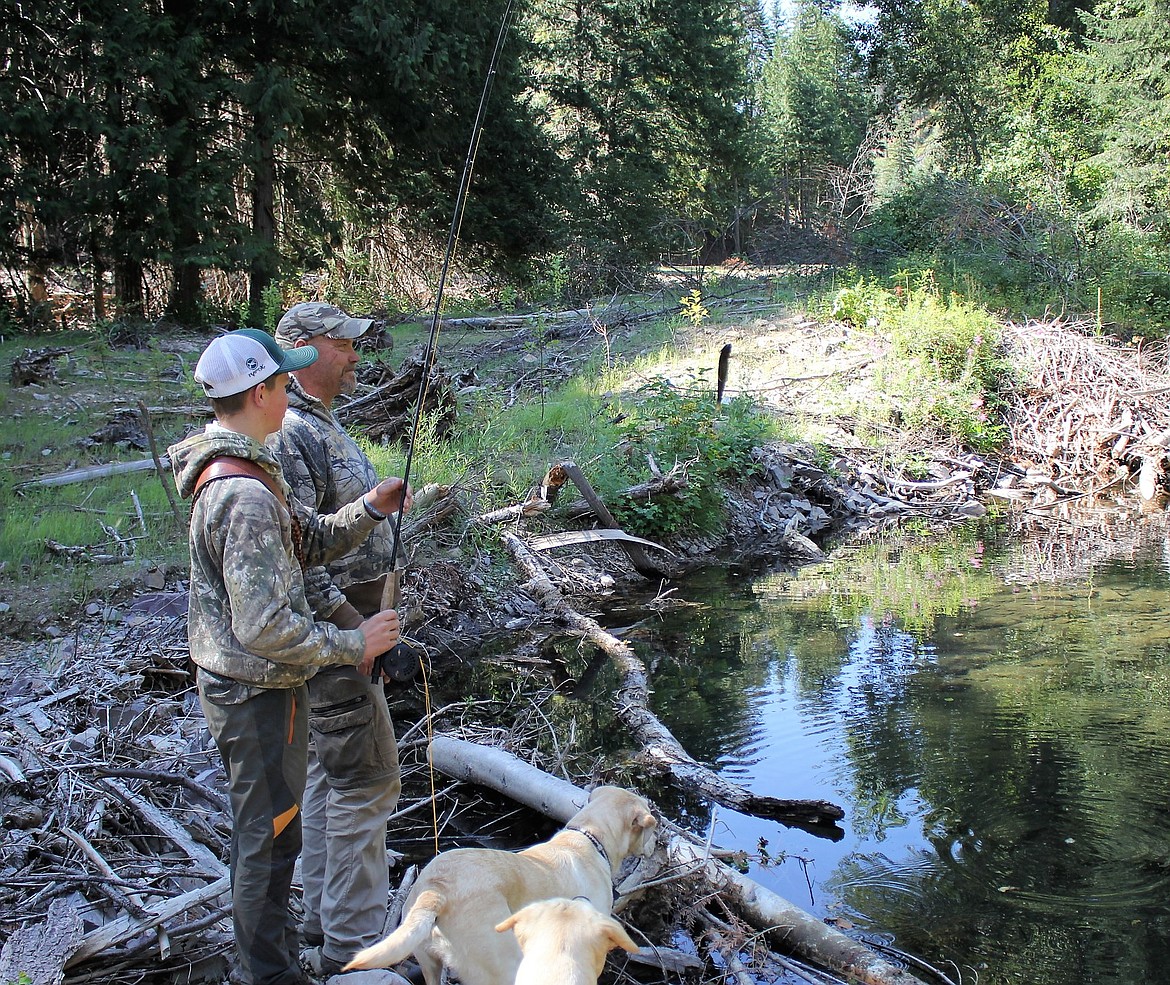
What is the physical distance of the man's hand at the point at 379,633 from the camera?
3.31 metres

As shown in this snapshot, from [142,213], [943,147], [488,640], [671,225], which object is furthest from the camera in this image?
[943,147]

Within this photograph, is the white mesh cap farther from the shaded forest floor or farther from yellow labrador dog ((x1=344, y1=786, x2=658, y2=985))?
the shaded forest floor

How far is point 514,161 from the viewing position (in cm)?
2158

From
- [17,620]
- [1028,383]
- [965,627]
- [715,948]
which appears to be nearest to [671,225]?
[1028,383]

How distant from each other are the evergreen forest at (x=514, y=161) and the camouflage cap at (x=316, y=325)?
9.12 meters

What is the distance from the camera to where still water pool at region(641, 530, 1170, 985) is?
14.6 ft

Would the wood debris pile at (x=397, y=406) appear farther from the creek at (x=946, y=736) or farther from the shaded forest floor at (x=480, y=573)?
the creek at (x=946, y=736)

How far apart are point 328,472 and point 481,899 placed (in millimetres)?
1726

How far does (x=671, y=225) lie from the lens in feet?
78.1

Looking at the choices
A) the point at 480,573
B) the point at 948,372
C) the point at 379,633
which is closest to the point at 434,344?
the point at 379,633

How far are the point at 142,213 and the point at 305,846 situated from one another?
15.2m

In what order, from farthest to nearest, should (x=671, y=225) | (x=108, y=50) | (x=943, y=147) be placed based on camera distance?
(x=943, y=147) < (x=671, y=225) < (x=108, y=50)

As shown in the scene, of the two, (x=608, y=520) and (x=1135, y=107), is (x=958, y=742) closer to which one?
(x=608, y=520)

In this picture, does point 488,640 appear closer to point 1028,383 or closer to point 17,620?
point 17,620
